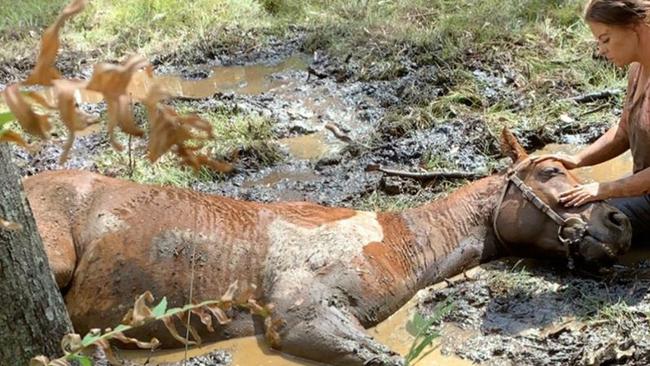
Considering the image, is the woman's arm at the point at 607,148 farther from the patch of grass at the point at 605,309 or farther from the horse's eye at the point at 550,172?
the patch of grass at the point at 605,309

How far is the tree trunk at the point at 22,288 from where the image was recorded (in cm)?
265

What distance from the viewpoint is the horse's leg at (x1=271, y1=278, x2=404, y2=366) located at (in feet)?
15.2

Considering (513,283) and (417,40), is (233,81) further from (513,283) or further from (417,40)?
(513,283)

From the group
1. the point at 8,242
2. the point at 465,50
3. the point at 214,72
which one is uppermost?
the point at 8,242

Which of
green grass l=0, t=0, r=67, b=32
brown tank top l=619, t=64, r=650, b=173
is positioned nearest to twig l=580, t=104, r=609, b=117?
brown tank top l=619, t=64, r=650, b=173

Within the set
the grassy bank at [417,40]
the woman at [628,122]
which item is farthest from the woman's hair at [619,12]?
the grassy bank at [417,40]

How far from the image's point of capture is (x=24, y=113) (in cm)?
132

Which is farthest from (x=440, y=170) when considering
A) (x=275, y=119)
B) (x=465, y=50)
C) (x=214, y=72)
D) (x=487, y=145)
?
(x=214, y=72)

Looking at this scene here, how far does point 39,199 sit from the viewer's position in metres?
4.87

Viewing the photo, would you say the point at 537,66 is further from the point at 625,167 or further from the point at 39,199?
the point at 39,199

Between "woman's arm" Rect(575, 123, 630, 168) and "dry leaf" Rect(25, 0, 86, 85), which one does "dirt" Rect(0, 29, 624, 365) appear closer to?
"woman's arm" Rect(575, 123, 630, 168)

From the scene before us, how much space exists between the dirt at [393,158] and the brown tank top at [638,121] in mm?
Result: 637

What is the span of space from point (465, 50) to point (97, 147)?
3571 millimetres

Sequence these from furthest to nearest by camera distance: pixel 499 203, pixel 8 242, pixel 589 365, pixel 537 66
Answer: pixel 537 66, pixel 499 203, pixel 589 365, pixel 8 242
